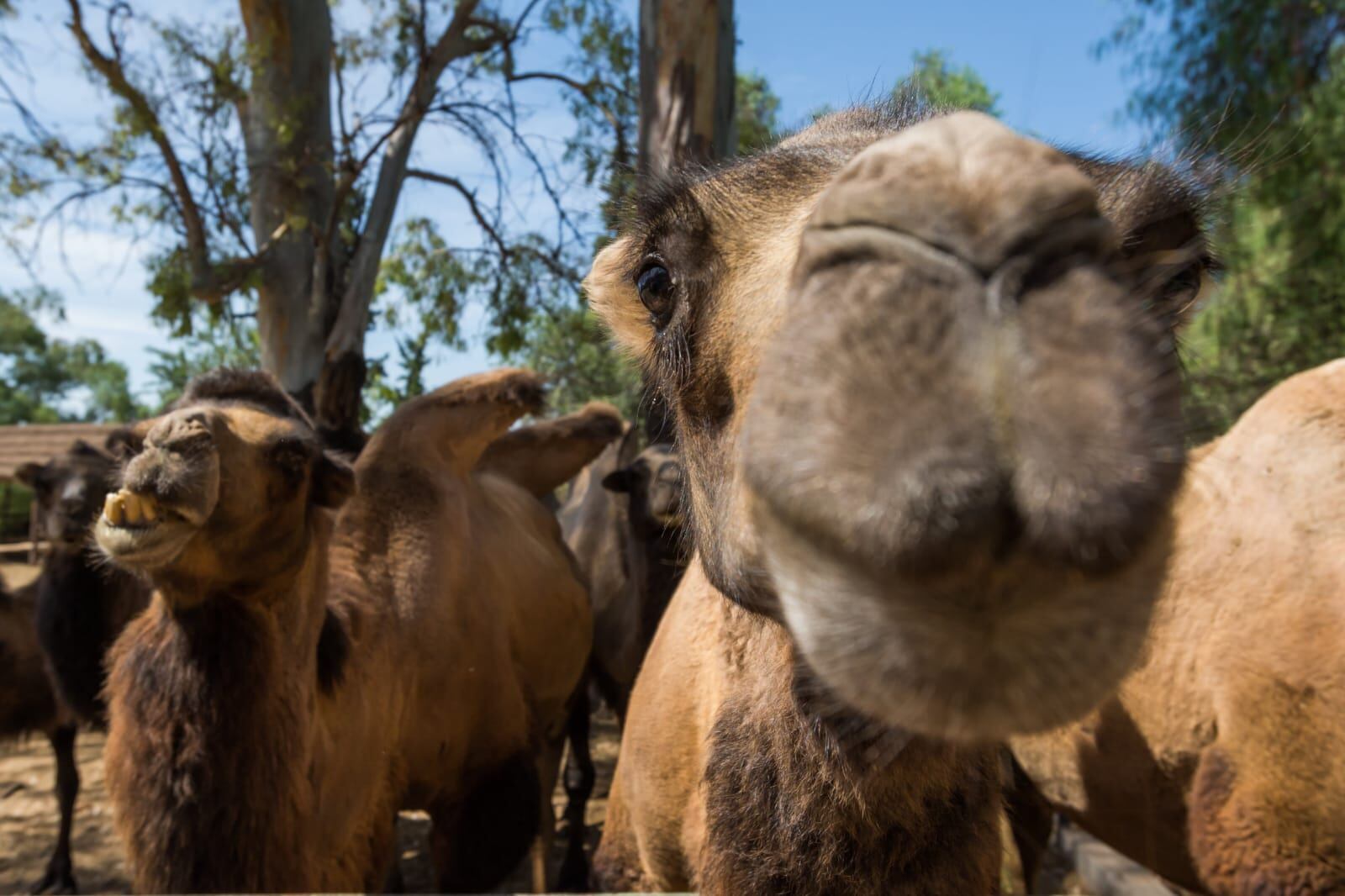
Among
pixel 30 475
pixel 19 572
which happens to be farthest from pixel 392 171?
pixel 19 572

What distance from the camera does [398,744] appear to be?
4.45 meters

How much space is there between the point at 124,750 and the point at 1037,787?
157 inches

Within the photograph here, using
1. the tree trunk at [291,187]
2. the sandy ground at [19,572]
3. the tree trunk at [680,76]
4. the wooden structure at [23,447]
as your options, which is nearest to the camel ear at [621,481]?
the tree trunk at [680,76]

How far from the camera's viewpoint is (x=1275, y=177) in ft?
32.9

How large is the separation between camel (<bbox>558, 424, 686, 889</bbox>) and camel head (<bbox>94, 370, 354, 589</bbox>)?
6.90ft

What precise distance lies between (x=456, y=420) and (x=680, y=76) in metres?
2.66

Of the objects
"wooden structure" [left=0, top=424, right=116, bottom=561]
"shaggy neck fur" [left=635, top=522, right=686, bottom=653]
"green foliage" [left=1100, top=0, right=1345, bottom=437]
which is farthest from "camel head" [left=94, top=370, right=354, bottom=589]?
"wooden structure" [left=0, top=424, right=116, bottom=561]

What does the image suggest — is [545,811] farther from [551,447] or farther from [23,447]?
[23,447]

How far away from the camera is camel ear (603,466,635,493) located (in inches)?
281

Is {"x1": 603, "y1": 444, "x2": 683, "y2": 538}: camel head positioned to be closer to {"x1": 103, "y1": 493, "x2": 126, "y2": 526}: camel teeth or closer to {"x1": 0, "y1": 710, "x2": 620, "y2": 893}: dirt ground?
{"x1": 0, "y1": 710, "x2": 620, "y2": 893}: dirt ground

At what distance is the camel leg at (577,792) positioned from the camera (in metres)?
6.79

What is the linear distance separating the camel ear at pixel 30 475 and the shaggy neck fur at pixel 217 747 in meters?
4.00

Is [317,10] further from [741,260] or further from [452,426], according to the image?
[741,260]

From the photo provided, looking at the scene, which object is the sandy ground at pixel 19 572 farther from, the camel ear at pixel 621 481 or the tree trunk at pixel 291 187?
the camel ear at pixel 621 481
